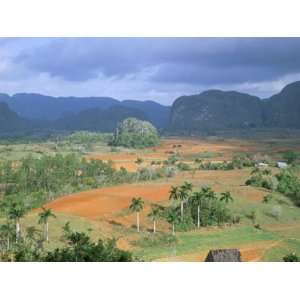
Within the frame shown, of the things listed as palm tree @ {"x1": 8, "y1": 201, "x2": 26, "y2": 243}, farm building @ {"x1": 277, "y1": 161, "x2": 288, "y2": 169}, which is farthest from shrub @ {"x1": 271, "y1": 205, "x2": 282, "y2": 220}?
palm tree @ {"x1": 8, "y1": 201, "x2": 26, "y2": 243}

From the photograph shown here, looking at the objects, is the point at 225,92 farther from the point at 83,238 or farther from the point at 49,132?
the point at 49,132

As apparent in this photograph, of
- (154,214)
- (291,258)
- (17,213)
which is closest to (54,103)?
(17,213)

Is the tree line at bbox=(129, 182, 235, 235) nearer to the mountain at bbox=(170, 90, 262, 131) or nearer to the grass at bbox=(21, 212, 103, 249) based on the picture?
the grass at bbox=(21, 212, 103, 249)

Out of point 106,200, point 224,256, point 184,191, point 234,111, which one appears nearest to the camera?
point 224,256

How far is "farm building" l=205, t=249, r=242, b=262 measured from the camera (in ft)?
31.0

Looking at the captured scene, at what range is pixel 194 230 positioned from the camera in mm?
11031

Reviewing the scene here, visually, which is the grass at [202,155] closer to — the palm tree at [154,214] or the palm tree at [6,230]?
the palm tree at [154,214]

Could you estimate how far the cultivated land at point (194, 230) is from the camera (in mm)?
10219

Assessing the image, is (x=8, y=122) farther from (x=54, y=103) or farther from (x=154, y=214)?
(x=154, y=214)

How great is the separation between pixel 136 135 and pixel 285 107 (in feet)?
13.5

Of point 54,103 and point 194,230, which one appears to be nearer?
point 194,230

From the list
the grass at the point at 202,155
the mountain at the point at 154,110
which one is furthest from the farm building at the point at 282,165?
the mountain at the point at 154,110
